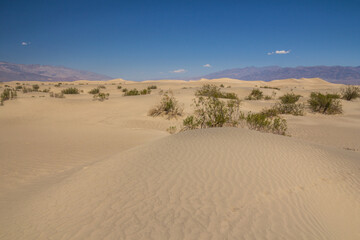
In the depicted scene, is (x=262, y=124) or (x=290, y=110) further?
(x=290, y=110)

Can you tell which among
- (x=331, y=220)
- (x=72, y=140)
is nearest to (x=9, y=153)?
(x=72, y=140)

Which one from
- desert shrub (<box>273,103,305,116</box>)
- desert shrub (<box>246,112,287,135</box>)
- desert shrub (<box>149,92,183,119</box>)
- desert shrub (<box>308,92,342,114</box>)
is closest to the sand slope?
desert shrub (<box>246,112,287,135</box>)

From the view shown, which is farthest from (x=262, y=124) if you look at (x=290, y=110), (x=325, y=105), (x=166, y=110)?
(x=325, y=105)

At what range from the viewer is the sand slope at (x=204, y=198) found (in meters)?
2.35

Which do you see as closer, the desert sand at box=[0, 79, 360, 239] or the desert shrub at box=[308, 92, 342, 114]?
the desert sand at box=[0, 79, 360, 239]

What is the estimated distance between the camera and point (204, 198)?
2.83 meters

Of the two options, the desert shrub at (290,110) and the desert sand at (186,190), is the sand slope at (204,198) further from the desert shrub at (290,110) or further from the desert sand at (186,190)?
the desert shrub at (290,110)

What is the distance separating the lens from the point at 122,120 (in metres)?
10.6

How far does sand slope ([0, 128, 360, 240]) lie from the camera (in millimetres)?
2354

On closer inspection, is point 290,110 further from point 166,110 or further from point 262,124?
point 166,110

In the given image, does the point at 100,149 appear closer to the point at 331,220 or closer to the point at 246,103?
the point at 331,220

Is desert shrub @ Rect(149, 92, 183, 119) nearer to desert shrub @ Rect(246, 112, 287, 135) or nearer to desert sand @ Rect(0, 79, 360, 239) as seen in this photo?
desert shrub @ Rect(246, 112, 287, 135)

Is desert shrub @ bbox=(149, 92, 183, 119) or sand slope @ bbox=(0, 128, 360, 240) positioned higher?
desert shrub @ bbox=(149, 92, 183, 119)

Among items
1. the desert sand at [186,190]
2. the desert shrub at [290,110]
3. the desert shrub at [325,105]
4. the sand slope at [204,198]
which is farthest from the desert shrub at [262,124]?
the desert shrub at [325,105]
